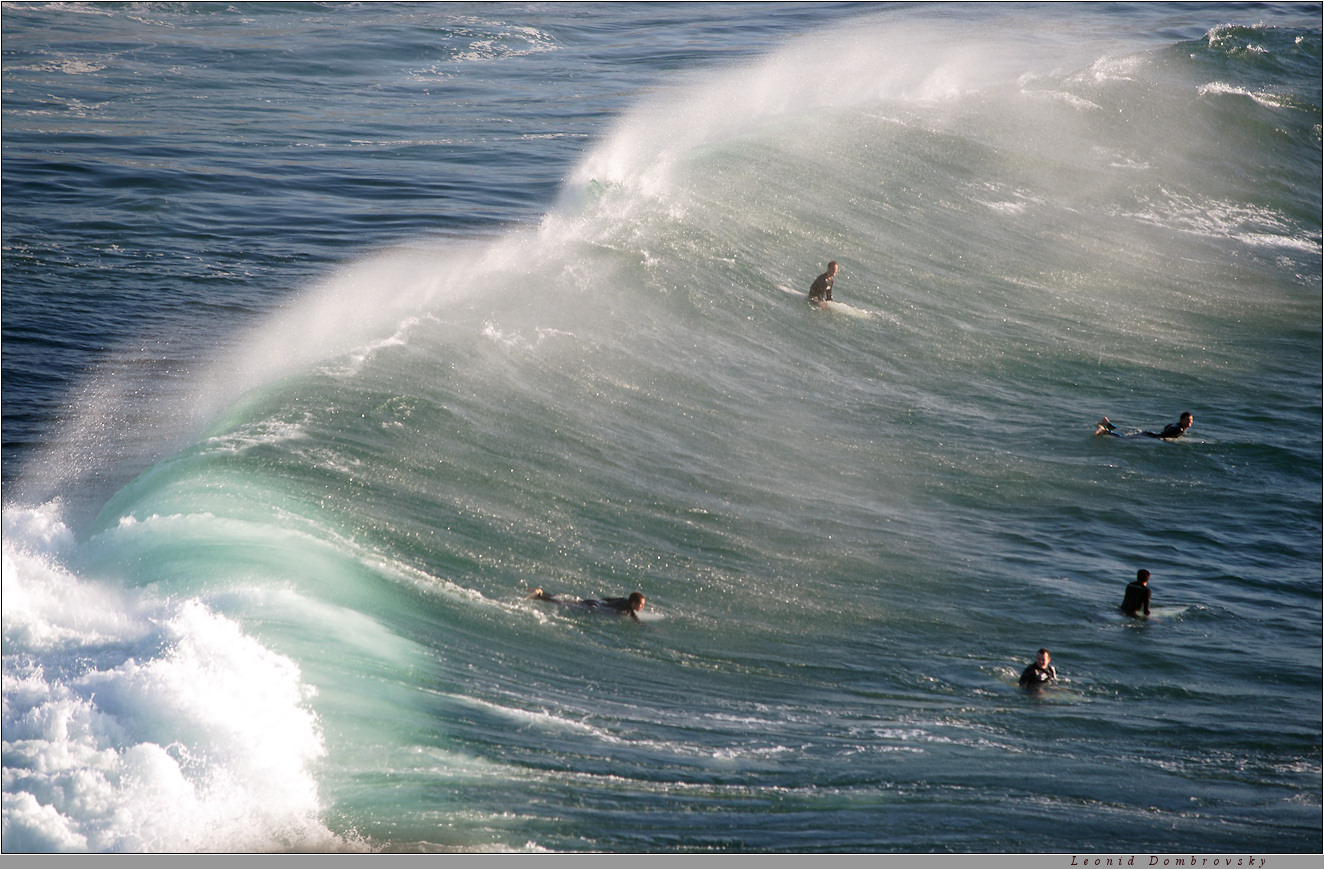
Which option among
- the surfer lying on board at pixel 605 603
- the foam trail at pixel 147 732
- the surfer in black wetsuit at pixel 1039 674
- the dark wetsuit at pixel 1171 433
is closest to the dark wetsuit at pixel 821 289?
the dark wetsuit at pixel 1171 433

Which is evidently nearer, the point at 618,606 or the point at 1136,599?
the point at 618,606

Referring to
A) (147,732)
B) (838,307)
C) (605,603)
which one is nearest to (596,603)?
(605,603)

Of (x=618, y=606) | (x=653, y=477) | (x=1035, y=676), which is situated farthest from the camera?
(x=653, y=477)

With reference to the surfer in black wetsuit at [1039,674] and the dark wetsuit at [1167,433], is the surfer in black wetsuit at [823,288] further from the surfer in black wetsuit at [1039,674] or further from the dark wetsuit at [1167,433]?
the surfer in black wetsuit at [1039,674]

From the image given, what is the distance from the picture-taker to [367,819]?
7.57 metres

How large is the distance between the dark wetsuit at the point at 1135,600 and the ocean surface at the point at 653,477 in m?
0.24

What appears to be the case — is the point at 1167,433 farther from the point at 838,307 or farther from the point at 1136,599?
the point at 838,307

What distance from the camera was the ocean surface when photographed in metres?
8.08

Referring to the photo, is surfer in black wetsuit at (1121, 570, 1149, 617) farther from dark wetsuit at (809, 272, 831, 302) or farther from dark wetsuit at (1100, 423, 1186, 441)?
dark wetsuit at (809, 272, 831, 302)

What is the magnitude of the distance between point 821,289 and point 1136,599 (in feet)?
26.6

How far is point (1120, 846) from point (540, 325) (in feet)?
32.9

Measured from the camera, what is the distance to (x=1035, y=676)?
972cm

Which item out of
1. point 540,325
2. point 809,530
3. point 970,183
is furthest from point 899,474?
point 970,183

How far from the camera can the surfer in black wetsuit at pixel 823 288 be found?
17719 mm
